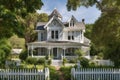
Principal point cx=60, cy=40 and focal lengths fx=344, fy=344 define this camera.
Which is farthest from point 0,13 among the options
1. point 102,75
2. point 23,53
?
point 23,53

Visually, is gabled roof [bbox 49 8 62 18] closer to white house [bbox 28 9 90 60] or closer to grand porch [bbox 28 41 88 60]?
white house [bbox 28 9 90 60]

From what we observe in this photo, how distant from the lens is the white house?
61344mm

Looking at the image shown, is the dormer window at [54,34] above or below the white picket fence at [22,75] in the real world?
above

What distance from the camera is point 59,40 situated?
63406 millimetres

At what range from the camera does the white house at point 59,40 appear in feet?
201

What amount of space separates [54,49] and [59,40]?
2017 millimetres

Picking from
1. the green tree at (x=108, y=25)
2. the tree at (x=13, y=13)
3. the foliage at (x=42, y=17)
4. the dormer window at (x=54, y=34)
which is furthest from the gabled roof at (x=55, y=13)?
the tree at (x=13, y=13)

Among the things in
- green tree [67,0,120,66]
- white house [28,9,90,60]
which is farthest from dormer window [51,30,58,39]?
green tree [67,0,120,66]

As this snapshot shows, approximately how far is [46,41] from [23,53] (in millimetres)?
4900

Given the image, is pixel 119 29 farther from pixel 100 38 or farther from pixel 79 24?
pixel 79 24

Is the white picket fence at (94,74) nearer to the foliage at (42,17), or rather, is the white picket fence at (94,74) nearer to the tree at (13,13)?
the tree at (13,13)

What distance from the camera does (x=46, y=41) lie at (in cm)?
6297

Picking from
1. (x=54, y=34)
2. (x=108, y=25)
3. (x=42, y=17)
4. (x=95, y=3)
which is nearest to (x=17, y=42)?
(x=54, y=34)

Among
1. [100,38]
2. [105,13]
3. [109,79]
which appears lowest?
[109,79]
